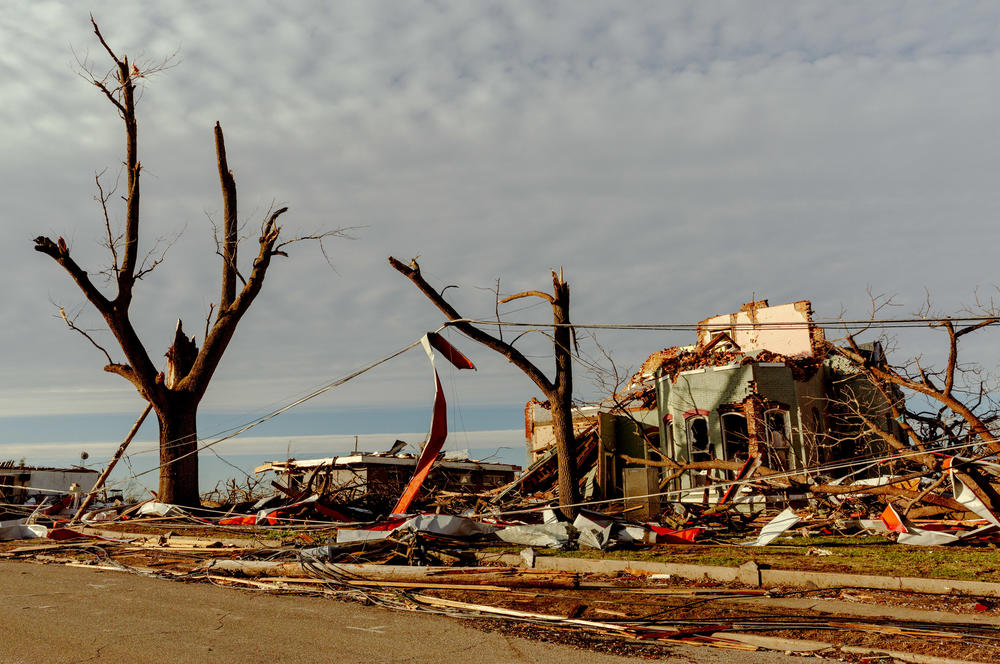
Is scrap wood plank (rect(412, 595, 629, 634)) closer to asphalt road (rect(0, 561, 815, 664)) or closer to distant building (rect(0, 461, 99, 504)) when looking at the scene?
asphalt road (rect(0, 561, 815, 664))

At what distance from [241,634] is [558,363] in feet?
31.4

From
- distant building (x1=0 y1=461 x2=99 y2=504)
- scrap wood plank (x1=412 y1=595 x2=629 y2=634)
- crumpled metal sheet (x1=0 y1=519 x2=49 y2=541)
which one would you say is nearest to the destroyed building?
scrap wood plank (x1=412 y1=595 x2=629 y2=634)

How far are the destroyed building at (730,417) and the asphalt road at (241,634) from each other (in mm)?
12650

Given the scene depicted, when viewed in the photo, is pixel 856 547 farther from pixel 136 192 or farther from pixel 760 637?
pixel 136 192

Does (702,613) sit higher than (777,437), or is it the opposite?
(777,437)

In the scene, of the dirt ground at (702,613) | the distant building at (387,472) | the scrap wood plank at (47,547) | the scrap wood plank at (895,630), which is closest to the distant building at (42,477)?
the distant building at (387,472)

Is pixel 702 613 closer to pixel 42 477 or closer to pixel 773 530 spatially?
pixel 773 530

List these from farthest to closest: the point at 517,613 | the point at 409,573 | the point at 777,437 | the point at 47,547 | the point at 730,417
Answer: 1. the point at 730,417
2. the point at 777,437
3. the point at 47,547
4. the point at 409,573
5. the point at 517,613

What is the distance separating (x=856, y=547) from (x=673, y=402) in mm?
10198

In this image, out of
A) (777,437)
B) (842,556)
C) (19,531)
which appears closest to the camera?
(842,556)

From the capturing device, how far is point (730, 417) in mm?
21578

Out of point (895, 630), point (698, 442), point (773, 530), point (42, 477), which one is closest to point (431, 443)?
point (773, 530)

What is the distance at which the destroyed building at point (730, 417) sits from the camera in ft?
66.2

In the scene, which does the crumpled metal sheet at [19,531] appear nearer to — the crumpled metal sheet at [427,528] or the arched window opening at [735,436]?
the crumpled metal sheet at [427,528]
